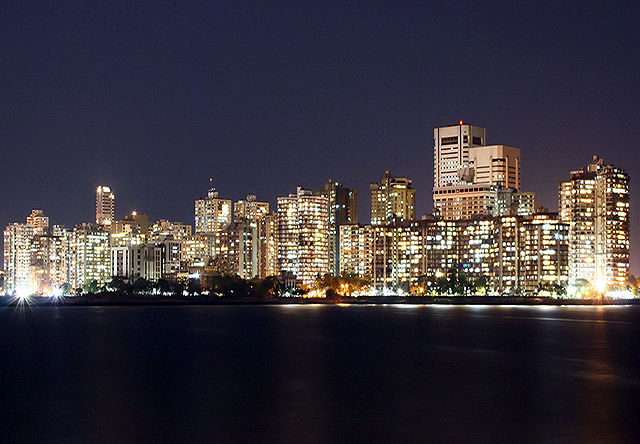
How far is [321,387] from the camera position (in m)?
57.6

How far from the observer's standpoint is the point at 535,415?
4609 centimetres

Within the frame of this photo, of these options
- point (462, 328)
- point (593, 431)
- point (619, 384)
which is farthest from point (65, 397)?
point (462, 328)

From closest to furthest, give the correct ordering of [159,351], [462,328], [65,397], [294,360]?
1. [65,397]
2. [294,360]
3. [159,351]
4. [462,328]

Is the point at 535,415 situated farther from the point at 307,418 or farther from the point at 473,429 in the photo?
the point at 307,418

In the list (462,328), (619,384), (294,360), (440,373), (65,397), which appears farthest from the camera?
(462,328)

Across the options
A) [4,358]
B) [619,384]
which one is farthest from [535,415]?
[4,358]

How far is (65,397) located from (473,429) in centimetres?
2369

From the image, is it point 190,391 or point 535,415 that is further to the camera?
point 190,391

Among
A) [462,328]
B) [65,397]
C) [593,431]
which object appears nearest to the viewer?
[593,431]

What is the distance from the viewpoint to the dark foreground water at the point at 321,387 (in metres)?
42.1

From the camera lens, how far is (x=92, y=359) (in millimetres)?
77375

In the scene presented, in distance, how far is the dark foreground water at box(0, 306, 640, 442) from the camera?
42.1 meters

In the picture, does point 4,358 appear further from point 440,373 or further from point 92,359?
point 440,373

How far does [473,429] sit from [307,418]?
25.6 feet
